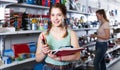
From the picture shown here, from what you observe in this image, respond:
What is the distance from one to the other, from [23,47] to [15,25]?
1.36 ft

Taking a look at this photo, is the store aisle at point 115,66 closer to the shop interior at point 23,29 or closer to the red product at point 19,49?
the shop interior at point 23,29

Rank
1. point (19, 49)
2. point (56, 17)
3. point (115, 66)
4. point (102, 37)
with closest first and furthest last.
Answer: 1. point (56, 17)
2. point (19, 49)
3. point (102, 37)
4. point (115, 66)

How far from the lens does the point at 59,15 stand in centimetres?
207

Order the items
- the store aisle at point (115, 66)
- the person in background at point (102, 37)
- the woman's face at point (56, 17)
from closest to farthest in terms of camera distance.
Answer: the woman's face at point (56, 17) → the person in background at point (102, 37) → the store aisle at point (115, 66)

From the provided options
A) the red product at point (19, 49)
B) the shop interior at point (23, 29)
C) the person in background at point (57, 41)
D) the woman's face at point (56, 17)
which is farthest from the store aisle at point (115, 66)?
the woman's face at point (56, 17)

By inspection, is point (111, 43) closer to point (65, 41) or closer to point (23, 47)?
point (23, 47)

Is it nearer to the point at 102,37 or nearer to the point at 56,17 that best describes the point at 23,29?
the point at 56,17

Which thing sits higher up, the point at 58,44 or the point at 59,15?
the point at 59,15

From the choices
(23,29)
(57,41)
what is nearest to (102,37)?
(23,29)

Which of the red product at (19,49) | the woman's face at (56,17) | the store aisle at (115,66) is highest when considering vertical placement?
the woman's face at (56,17)

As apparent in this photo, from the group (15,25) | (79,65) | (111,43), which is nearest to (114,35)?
(111,43)

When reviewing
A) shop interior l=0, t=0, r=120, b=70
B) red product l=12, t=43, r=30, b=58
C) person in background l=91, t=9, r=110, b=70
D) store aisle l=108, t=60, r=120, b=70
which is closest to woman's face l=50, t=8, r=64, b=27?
shop interior l=0, t=0, r=120, b=70

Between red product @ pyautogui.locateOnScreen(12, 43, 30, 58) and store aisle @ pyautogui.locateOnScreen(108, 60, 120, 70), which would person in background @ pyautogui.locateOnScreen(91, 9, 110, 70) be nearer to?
store aisle @ pyautogui.locateOnScreen(108, 60, 120, 70)

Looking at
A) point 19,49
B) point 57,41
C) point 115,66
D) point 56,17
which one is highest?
point 56,17
